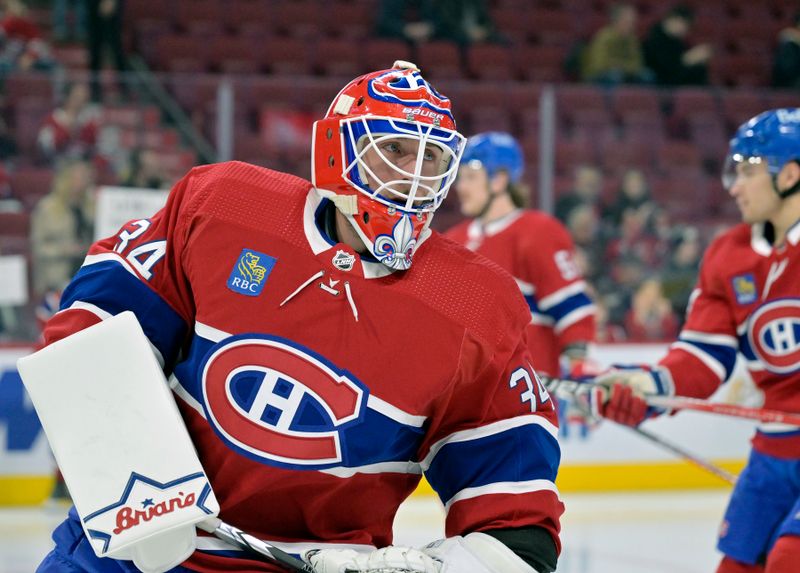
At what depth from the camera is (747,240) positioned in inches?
122

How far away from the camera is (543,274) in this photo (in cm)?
456

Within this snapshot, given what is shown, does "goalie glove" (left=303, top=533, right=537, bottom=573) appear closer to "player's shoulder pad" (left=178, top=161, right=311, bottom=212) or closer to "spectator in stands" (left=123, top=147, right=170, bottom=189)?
"player's shoulder pad" (left=178, top=161, right=311, bottom=212)

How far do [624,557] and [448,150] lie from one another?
11.4 feet

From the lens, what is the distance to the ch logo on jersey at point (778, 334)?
9.61 ft

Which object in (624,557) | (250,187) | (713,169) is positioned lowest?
(624,557)

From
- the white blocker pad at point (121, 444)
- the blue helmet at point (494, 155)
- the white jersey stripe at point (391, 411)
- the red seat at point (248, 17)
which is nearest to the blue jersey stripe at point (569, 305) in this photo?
the blue helmet at point (494, 155)

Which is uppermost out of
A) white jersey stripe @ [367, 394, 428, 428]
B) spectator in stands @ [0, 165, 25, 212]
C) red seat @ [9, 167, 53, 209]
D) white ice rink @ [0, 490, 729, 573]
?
white jersey stripe @ [367, 394, 428, 428]

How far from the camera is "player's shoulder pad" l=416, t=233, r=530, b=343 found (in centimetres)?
180

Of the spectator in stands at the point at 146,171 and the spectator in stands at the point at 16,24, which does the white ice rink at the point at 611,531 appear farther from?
the spectator in stands at the point at 16,24

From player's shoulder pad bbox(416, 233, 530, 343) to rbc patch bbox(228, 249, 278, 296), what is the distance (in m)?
0.22

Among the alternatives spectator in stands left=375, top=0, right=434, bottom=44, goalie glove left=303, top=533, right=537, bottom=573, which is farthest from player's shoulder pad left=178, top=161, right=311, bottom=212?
spectator in stands left=375, top=0, right=434, bottom=44

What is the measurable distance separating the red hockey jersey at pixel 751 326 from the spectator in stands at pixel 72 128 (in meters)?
3.73

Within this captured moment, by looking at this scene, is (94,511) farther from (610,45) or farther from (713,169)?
(610,45)

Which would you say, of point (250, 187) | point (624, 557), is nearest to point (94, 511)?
point (250, 187)
